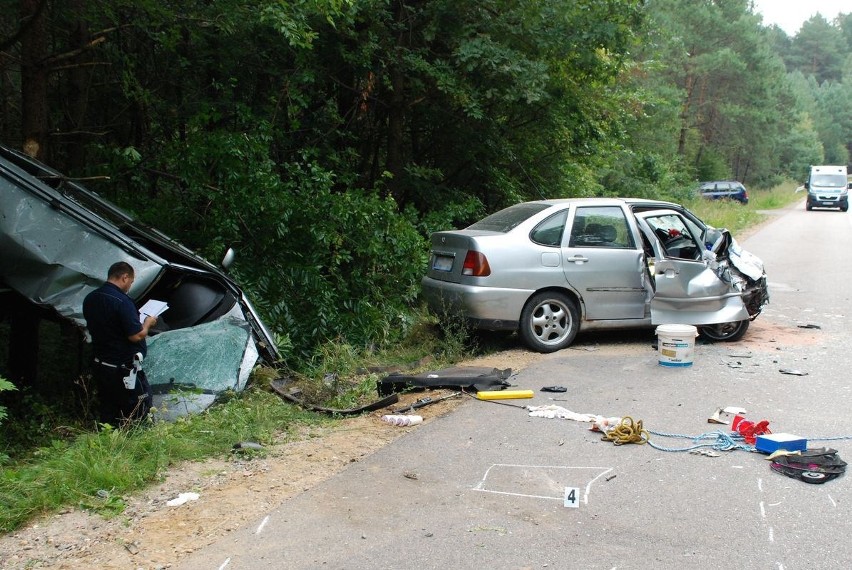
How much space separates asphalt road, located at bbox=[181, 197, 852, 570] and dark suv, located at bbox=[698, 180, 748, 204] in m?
38.6

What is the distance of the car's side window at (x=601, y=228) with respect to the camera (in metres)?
9.43

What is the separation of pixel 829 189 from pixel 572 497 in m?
44.0

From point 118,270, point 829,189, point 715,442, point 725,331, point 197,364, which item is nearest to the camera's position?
point 715,442

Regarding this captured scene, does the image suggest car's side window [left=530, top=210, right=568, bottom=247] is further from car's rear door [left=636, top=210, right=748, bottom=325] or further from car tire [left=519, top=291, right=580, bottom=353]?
car's rear door [left=636, top=210, right=748, bottom=325]

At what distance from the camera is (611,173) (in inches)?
1075

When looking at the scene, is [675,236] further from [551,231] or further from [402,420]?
[402,420]

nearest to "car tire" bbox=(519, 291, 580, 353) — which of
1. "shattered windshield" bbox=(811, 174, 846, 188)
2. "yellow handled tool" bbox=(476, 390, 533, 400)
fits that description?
"yellow handled tool" bbox=(476, 390, 533, 400)

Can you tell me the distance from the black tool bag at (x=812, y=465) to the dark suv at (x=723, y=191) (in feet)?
133

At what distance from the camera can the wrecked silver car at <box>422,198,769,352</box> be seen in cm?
892

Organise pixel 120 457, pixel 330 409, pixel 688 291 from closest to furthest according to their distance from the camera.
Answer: pixel 120 457, pixel 330 409, pixel 688 291

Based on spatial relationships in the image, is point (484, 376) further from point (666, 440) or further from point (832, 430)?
point (832, 430)

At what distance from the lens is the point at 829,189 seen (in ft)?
141

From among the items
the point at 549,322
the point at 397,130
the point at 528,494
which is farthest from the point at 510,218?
the point at 397,130

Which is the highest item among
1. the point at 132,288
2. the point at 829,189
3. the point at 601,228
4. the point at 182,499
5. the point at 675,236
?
the point at 829,189
